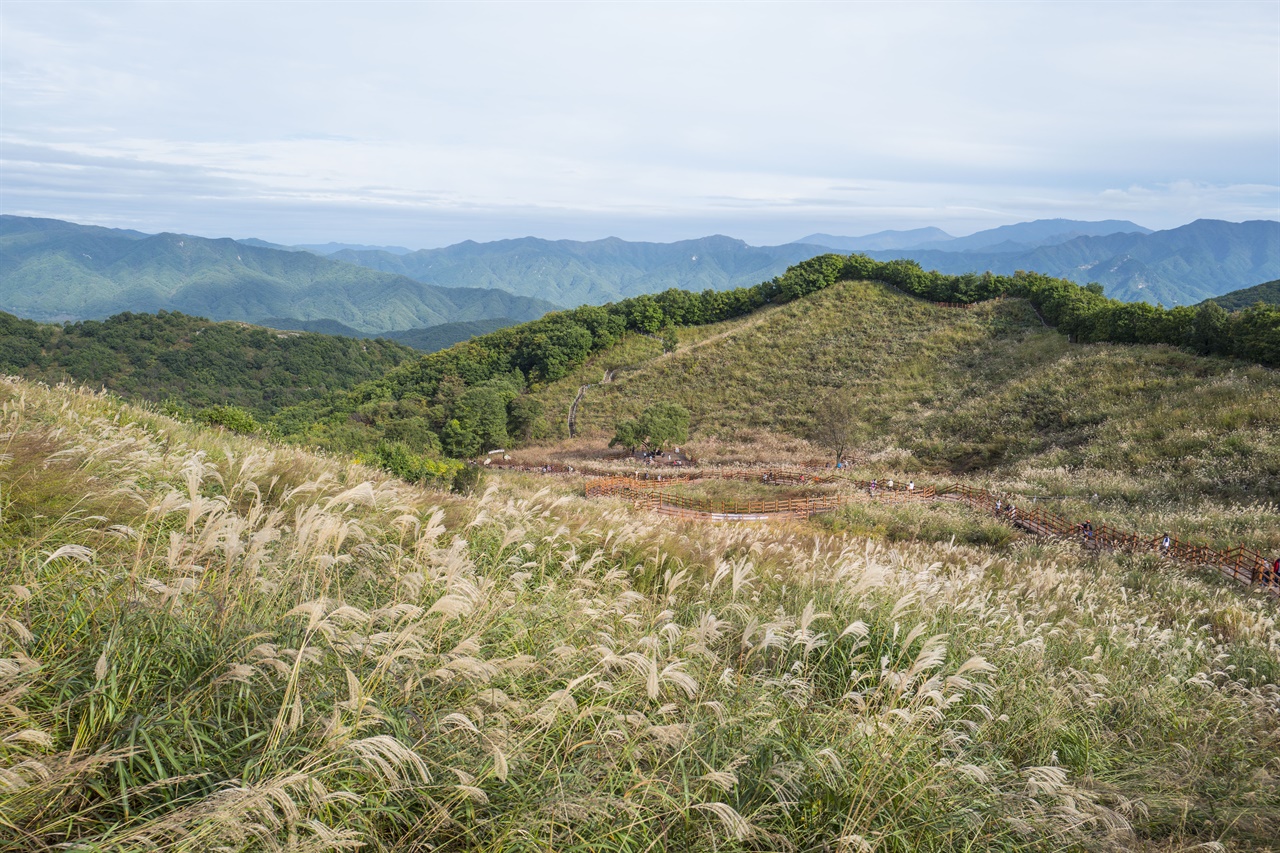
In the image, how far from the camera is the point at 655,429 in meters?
42.3

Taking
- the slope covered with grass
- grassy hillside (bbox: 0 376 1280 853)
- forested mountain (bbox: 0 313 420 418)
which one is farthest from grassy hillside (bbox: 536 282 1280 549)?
forested mountain (bbox: 0 313 420 418)

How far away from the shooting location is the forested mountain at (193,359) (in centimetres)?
10894

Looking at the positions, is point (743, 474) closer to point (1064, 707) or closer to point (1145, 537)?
point (1145, 537)

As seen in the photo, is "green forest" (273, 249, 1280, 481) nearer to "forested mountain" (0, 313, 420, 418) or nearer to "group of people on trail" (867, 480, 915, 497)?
"group of people on trail" (867, 480, 915, 497)

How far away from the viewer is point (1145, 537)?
16375 mm

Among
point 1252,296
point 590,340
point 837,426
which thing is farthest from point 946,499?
point 1252,296

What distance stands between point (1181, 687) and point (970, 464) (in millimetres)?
32288

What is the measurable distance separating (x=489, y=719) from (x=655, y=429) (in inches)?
1553

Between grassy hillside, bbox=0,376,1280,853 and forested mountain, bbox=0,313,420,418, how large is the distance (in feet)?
368

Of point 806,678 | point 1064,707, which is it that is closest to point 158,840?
point 806,678

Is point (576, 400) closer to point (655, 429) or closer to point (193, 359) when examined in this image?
point (655, 429)

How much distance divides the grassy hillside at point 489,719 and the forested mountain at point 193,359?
112 m

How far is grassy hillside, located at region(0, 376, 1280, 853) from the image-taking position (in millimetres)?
2258

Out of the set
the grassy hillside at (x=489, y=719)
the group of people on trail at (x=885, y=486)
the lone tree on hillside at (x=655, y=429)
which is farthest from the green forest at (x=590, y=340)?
the grassy hillside at (x=489, y=719)
